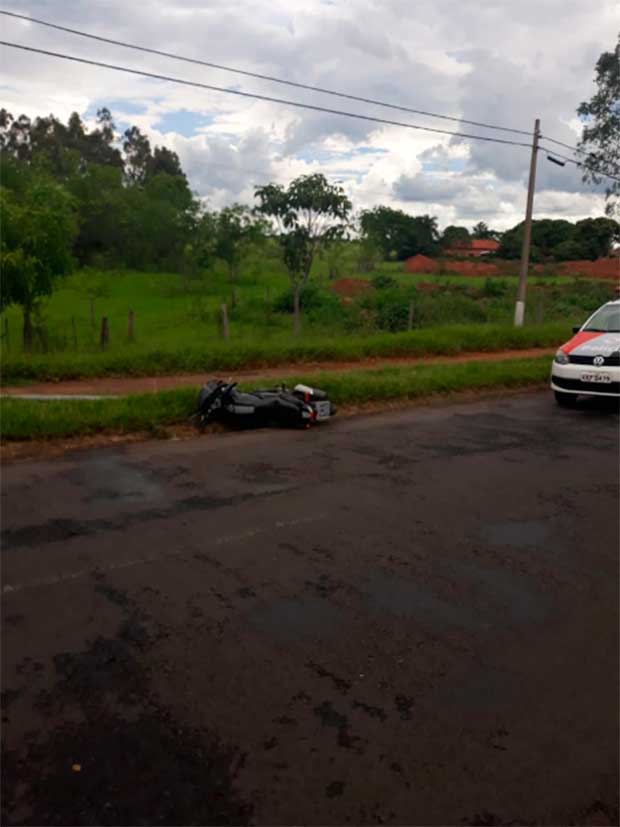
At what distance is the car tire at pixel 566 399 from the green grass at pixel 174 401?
1588 mm

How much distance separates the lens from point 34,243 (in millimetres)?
14695

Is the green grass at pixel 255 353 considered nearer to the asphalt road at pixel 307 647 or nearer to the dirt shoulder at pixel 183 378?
the dirt shoulder at pixel 183 378

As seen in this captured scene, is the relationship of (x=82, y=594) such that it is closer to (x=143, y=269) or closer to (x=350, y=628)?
(x=350, y=628)

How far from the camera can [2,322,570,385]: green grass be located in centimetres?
1227

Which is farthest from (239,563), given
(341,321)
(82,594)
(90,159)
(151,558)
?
(90,159)

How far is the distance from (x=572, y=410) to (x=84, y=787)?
9.41m

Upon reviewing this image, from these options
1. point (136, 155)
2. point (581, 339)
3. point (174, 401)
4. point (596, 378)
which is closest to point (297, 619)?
point (174, 401)

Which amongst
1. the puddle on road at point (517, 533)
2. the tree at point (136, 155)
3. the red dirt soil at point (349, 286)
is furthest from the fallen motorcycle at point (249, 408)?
the tree at point (136, 155)

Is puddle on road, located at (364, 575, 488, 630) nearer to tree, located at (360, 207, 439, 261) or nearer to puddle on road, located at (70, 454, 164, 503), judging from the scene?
puddle on road, located at (70, 454, 164, 503)

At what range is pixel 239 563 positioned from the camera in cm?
487

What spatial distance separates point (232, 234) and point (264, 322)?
25.7ft

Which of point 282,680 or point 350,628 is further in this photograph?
point 350,628

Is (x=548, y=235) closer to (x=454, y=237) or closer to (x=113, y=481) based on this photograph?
(x=454, y=237)

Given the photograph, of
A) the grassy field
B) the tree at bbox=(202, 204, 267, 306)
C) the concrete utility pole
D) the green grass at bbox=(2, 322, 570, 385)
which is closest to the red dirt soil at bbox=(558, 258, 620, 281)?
the grassy field
